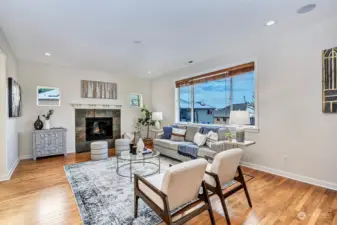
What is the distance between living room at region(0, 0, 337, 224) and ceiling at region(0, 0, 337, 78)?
0.07ft

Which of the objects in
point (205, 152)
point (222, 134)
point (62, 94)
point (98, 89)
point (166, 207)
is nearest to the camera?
point (166, 207)

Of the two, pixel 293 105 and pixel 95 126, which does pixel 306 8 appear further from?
pixel 95 126

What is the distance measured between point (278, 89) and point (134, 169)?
3.46 metres

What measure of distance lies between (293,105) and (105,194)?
3674mm

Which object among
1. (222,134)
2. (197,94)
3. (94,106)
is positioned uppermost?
(197,94)

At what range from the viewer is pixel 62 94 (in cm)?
544

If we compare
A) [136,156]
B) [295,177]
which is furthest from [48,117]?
[295,177]

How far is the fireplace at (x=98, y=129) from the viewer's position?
5.89 meters

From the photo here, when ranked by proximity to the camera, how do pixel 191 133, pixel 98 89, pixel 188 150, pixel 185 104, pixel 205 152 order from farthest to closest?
1. pixel 98 89
2. pixel 185 104
3. pixel 191 133
4. pixel 188 150
5. pixel 205 152

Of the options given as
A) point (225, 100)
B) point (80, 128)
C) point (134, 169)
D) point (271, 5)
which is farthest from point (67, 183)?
point (271, 5)

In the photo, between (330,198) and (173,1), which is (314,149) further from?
(173,1)

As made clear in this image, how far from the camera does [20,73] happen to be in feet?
15.9

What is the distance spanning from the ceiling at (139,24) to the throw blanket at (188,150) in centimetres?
230

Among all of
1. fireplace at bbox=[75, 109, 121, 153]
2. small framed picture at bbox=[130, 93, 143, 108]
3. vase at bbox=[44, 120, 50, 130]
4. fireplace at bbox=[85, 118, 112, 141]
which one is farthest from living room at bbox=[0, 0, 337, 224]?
small framed picture at bbox=[130, 93, 143, 108]
